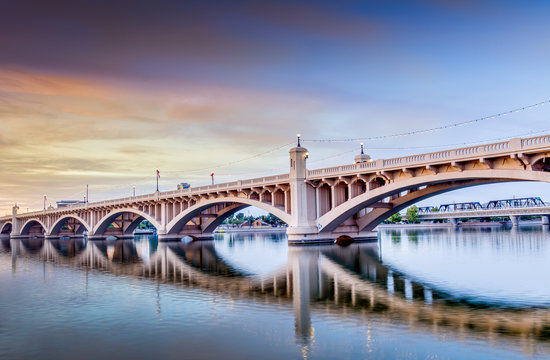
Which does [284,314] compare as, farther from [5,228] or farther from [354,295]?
[5,228]

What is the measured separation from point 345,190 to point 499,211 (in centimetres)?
9178

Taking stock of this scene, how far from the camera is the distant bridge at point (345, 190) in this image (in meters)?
38.6

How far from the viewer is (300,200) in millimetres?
58312

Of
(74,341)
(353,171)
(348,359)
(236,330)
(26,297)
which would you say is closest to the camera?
(348,359)

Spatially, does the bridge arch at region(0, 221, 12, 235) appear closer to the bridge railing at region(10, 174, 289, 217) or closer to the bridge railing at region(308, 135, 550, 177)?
the bridge railing at region(10, 174, 289, 217)

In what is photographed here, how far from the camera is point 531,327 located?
51.6ft

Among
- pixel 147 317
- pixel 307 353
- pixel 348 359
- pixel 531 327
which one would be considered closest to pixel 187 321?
pixel 147 317

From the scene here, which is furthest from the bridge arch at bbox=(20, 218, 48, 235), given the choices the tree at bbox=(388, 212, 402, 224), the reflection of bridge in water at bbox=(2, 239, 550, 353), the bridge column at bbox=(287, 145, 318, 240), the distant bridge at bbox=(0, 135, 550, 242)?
the reflection of bridge in water at bbox=(2, 239, 550, 353)

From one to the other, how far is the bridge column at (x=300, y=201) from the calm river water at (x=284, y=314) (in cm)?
2430

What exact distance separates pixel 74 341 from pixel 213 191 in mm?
61061

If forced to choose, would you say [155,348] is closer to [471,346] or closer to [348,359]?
[348,359]

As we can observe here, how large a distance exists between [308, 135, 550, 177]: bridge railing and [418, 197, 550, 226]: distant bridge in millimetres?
93778

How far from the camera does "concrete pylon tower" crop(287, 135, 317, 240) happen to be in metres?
58.2

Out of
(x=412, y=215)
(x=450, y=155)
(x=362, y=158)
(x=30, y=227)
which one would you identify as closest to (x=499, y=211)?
(x=412, y=215)
